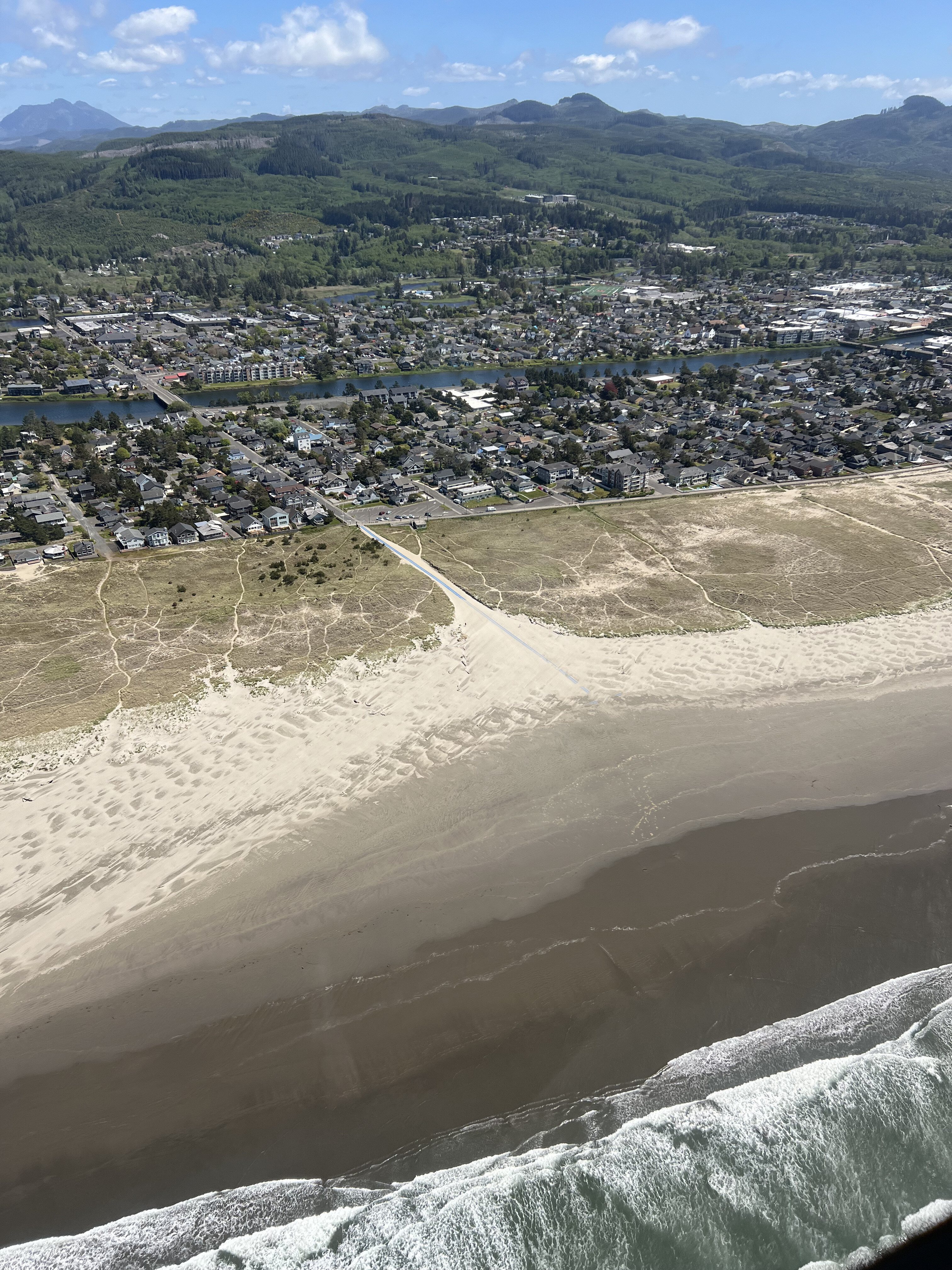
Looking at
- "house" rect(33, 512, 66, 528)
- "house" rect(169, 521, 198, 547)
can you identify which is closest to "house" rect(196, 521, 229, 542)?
"house" rect(169, 521, 198, 547)

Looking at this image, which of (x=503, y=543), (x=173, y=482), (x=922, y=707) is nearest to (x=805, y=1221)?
(x=922, y=707)

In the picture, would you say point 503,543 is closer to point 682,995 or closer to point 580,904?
point 580,904

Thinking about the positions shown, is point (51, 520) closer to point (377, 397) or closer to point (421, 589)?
point (421, 589)

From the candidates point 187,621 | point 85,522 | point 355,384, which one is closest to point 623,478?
point 187,621

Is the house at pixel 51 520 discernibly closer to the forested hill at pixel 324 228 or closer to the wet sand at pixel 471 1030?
the wet sand at pixel 471 1030

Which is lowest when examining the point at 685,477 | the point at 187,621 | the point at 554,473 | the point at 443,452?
the point at 187,621

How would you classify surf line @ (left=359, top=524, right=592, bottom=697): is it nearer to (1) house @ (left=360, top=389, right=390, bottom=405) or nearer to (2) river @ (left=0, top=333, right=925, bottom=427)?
(1) house @ (left=360, top=389, right=390, bottom=405)
